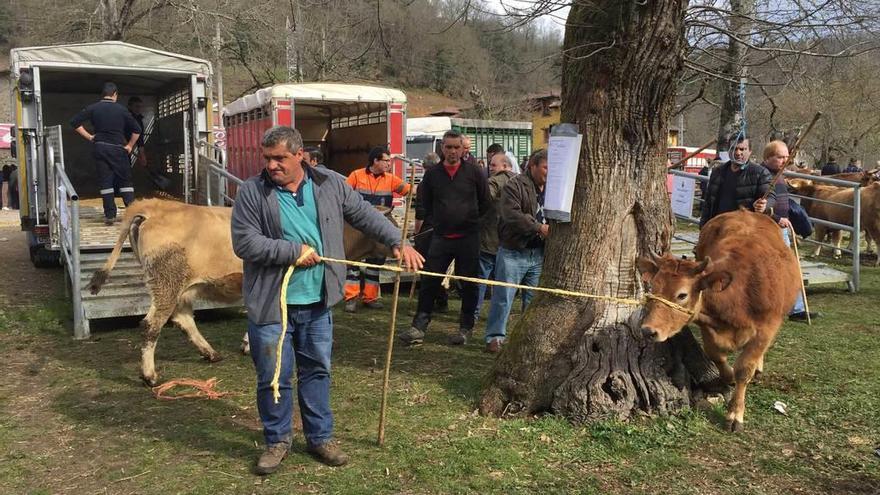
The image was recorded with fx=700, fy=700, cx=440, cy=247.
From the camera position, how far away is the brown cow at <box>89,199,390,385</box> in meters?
6.20

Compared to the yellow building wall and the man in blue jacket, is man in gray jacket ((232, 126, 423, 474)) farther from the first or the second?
the yellow building wall

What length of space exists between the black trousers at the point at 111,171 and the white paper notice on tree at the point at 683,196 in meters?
8.17

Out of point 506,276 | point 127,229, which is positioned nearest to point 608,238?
point 506,276

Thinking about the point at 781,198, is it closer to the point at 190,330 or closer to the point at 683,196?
the point at 683,196

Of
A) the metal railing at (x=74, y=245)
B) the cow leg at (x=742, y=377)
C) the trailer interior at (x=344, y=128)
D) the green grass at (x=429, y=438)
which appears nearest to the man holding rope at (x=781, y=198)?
the green grass at (x=429, y=438)

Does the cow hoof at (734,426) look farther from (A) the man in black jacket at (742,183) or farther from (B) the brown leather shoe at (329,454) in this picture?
(A) the man in black jacket at (742,183)

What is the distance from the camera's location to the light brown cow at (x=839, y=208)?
12.1 metres

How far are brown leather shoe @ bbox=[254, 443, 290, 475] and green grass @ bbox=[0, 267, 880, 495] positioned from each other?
69mm

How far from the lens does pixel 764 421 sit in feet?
15.4

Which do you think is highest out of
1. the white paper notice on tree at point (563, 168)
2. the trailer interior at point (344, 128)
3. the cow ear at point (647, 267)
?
the trailer interior at point (344, 128)

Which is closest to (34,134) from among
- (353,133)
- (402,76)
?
(353,133)

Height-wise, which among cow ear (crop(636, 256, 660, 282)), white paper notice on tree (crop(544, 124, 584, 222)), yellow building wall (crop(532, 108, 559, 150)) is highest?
yellow building wall (crop(532, 108, 559, 150))

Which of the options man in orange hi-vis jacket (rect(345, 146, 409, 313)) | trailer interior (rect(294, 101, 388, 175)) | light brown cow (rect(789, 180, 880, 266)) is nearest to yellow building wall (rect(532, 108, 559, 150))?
trailer interior (rect(294, 101, 388, 175))

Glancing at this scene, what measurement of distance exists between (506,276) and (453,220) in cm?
74
